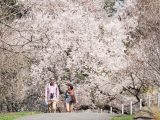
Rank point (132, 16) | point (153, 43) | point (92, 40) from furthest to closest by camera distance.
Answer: point (132, 16), point (92, 40), point (153, 43)

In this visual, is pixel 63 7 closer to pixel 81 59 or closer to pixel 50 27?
pixel 50 27

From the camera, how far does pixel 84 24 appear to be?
41.5 metres

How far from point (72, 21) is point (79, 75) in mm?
4472

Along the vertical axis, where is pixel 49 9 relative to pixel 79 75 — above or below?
above

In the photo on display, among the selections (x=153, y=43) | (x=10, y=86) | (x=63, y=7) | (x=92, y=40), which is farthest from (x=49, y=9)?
(x=153, y=43)

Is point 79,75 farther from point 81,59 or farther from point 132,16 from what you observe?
point 132,16

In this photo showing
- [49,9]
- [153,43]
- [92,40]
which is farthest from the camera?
[49,9]

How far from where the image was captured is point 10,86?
38844mm

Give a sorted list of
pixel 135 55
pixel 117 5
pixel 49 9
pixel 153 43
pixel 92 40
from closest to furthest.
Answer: pixel 153 43 → pixel 135 55 → pixel 92 40 → pixel 49 9 → pixel 117 5

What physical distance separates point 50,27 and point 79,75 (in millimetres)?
4479

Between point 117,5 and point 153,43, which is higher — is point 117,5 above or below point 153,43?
above

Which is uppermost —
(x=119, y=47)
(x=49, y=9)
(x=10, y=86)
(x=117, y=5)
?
(x=117, y=5)

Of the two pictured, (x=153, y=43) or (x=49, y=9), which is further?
(x=49, y=9)

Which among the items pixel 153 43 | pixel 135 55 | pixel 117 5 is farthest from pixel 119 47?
pixel 117 5
